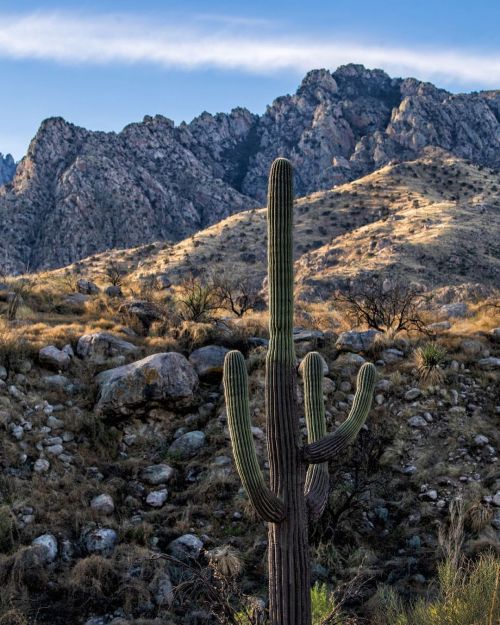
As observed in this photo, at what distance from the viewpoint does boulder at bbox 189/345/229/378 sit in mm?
9252

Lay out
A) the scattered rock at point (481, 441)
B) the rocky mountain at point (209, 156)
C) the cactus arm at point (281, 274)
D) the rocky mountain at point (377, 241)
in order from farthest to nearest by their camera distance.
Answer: the rocky mountain at point (209, 156) → the rocky mountain at point (377, 241) → the scattered rock at point (481, 441) → the cactus arm at point (281, 274)

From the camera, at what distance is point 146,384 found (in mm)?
8211

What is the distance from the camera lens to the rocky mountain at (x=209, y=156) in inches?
2825

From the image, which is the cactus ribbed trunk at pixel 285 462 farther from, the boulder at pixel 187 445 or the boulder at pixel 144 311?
the boulder at pixel 144 311

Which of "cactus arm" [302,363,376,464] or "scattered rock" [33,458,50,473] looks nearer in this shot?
"cactus arm" [302,363,376,464]

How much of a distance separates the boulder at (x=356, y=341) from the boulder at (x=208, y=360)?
2.39 meters

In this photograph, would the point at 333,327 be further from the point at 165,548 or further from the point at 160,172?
the point at 160,172

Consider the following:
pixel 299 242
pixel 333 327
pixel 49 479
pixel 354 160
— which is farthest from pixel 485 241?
pixel 354 160

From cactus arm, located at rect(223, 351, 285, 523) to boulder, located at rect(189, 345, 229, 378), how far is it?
5.19 meters

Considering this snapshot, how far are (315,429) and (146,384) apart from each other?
14.4 ft

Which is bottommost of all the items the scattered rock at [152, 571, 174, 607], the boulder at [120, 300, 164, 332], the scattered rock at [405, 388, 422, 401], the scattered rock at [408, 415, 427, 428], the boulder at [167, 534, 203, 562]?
the scattered rock at [152, 571, 174, 607]

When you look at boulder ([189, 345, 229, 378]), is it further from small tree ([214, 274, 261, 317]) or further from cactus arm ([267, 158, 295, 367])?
cactus arm ([267, 158, 295, 367])

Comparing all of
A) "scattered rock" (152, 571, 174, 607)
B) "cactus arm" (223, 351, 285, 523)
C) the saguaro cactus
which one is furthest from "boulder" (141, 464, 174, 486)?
"cactus arm" (223, 351, 285, 523)

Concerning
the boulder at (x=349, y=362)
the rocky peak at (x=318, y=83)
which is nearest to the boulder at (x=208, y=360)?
the boulder at (x=349, y=362)
